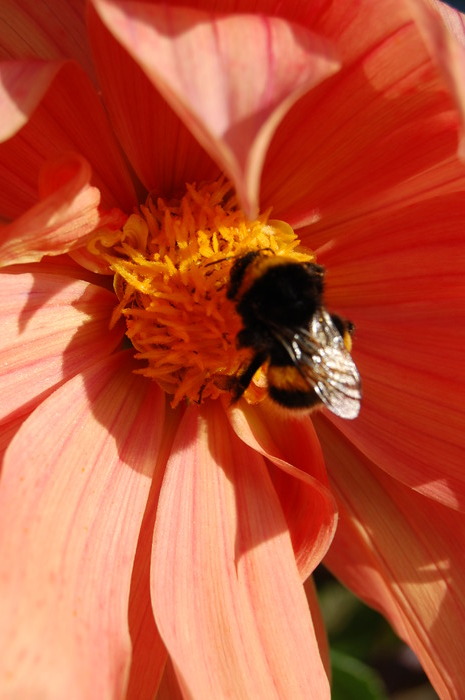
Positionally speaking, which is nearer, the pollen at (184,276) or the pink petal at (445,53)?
the pink petal at (445,53)

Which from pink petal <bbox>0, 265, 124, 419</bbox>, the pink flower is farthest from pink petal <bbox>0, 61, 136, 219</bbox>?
pink petal <bbox>0, 265, 124, 419</bbox>

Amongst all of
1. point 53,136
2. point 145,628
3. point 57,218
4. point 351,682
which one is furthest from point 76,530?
point 351,682

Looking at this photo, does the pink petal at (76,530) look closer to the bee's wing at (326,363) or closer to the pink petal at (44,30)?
the bee's wing at (326,363)

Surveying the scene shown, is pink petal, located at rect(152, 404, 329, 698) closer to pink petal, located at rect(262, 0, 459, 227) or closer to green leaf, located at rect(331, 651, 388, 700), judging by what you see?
pink petal, located at rect(262, 0, 459, 227)

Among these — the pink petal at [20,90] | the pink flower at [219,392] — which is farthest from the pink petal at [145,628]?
the pink petal at [20,90]

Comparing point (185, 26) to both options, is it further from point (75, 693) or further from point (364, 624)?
point (364, 624)

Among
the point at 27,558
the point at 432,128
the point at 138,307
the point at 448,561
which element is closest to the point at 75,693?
the point at 27,558
